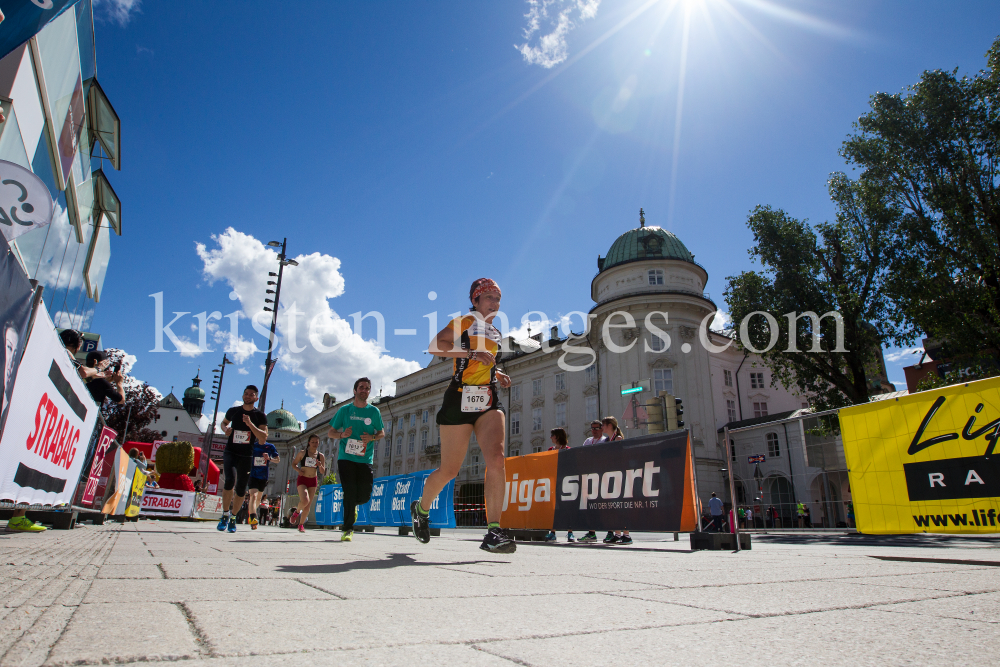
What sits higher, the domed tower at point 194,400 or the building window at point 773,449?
the domed tower at point 194,400

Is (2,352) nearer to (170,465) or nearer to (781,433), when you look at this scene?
(781,433)

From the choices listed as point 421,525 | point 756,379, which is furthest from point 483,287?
point 756,379

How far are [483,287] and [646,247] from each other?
121 ft

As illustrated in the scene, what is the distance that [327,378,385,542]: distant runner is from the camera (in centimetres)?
635

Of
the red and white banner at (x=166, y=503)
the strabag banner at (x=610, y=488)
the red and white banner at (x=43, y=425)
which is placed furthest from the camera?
the red and white banner at (x=166, y=503)

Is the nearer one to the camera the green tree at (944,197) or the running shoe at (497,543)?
the running shoe at (497,543)

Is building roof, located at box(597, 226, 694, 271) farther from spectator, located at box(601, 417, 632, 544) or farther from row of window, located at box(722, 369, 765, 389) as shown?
spectator, located at box(601, 417, 632, 544)

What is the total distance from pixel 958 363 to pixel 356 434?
20.6 metres

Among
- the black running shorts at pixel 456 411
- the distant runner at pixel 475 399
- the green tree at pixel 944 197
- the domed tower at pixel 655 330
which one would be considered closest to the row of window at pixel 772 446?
the distant runner at pixel 475 399

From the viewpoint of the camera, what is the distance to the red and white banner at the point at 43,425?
140 inches

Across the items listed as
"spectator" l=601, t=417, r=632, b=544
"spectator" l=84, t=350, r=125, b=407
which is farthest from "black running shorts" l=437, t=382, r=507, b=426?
"spectator" l=84, t=350, r=125, b=407

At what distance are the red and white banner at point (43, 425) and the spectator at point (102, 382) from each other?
718 millimetres

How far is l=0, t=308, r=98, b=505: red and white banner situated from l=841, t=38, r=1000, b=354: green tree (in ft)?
73.7

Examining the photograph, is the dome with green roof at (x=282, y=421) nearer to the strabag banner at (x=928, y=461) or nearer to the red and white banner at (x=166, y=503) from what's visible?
the red and white banner at (x=166, y=503)
